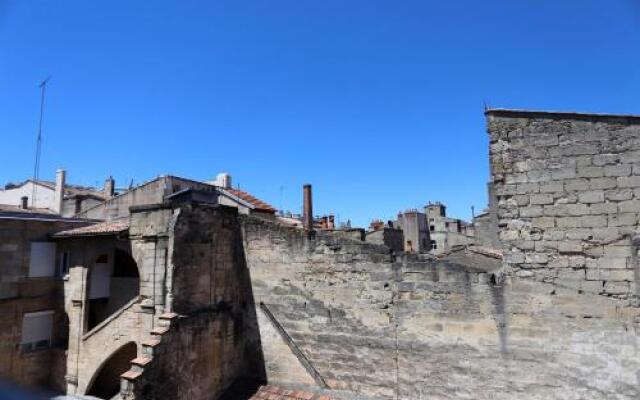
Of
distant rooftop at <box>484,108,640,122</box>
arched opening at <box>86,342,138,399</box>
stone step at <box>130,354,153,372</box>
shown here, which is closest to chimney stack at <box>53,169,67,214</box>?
arched opening at <box>86,342,138,399</box>

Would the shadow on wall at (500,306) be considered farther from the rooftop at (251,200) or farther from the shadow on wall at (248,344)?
the rooftop at (251,200)

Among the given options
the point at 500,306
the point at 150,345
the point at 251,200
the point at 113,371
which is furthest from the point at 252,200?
the point at 500,306

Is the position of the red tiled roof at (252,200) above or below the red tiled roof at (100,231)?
above

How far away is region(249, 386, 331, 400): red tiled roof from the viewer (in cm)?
974

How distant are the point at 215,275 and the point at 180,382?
2407mm

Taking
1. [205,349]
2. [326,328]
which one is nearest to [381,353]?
[326,328]

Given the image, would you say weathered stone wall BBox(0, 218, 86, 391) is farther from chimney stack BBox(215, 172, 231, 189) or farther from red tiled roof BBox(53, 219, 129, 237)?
chimney stack BBox(215, 172, 231, 189)

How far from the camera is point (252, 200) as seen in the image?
23266 mm

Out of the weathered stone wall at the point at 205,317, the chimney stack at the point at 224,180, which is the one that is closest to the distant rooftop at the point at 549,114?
the weathered stone wall at the point at 205,317

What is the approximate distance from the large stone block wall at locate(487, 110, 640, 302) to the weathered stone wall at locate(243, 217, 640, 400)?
420 mm

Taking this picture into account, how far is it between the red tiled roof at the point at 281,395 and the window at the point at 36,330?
353 inches

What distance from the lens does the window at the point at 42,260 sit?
14.9 m

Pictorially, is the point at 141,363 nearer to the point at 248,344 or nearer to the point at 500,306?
the point at 248,344

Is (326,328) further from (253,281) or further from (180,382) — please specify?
(180,382)
